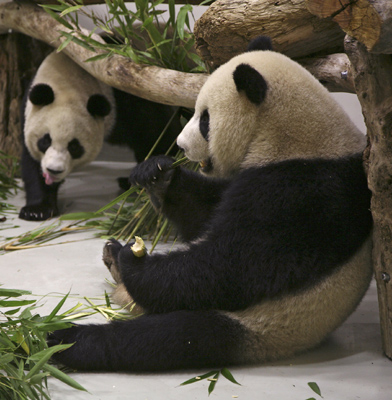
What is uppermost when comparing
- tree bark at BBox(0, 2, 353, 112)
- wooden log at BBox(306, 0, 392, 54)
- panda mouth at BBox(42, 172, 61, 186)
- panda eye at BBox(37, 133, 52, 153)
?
wooden log at BBox(306, 0, 392, 54)

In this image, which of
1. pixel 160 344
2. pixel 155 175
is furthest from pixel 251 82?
pixel 160 344

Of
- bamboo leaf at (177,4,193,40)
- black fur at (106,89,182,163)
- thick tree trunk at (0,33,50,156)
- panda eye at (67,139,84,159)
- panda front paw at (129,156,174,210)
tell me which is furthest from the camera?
thick tree trunk at (0,33,50,156)

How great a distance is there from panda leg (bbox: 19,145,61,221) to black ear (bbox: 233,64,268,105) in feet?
7.46

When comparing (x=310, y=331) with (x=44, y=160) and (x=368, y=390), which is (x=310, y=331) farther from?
(x=44, y=160)

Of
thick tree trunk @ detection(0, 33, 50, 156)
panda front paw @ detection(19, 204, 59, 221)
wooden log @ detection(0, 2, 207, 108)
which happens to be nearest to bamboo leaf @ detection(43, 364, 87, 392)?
wooden log @ detection(0, 2, 207, 108)

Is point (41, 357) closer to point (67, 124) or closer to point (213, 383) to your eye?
point (213, 383)

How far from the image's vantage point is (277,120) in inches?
73.8

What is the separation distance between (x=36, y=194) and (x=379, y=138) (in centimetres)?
276

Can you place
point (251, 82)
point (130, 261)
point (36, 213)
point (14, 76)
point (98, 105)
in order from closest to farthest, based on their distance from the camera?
point (251, 82) < point (130, 261) < point (36, 213) < point (98, 105) < point (14, 76)

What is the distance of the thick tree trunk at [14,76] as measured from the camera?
4773mm

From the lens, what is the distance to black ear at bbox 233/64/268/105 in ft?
6.00

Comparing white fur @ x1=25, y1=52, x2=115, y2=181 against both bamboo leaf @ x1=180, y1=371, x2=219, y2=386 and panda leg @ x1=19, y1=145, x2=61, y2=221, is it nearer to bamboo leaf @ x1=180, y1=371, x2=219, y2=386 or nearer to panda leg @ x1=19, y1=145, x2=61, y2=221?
panda leg @ x1=19, y1=145, x2=61, y2=221

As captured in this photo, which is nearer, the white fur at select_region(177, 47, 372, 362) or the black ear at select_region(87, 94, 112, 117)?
the white fur at select_region(177, 47, 372, 362)

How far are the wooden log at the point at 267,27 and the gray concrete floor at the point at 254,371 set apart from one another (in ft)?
3.88
